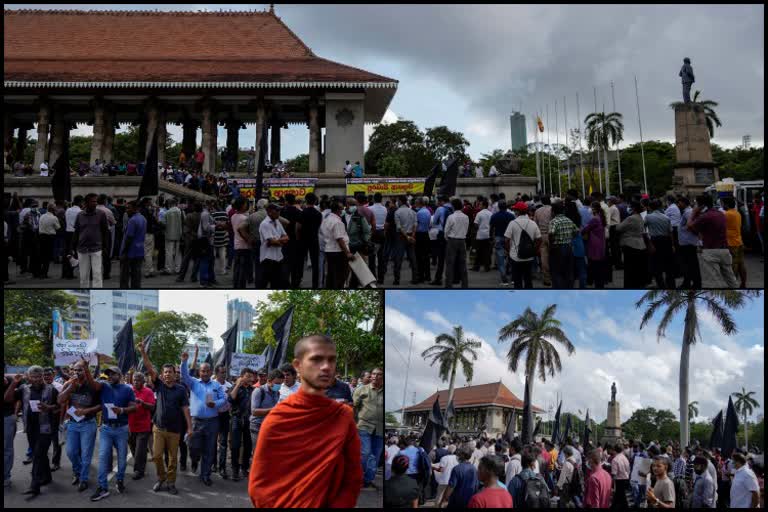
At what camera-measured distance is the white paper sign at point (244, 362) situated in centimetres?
1077

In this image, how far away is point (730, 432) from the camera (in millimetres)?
9320

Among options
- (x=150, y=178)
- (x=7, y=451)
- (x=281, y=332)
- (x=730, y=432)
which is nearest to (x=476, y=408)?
(x=281, y=332)

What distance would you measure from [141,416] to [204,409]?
0.79 meters

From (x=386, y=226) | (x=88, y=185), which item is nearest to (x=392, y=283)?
(x=386, y=226)

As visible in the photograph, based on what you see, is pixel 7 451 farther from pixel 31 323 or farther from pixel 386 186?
pixel 386 186

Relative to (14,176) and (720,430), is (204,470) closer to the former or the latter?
(720,430)

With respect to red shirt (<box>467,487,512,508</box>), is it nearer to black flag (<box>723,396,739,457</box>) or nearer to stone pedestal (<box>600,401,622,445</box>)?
stone pedestal (<box>600,401,622,445</box>)

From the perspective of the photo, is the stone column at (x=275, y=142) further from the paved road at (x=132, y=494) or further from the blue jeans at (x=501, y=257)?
the paved road at (x=132, y=494)

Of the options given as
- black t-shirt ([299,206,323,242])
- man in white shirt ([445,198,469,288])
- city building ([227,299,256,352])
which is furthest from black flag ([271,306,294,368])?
man in white shirt ([445,198,469,288])

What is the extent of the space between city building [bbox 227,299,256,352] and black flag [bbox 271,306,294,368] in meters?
0.45

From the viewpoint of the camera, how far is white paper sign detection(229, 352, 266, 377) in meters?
10.8

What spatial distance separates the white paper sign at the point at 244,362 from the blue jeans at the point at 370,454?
336cm

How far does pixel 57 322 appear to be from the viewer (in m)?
9.30

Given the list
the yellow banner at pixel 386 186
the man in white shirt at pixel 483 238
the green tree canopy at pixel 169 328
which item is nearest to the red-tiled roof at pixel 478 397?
the green tree canopy at pixel 169 328
